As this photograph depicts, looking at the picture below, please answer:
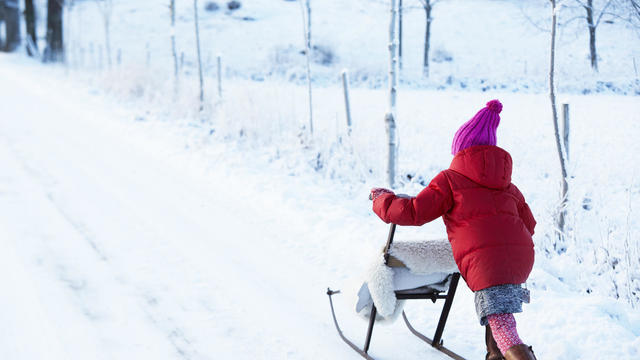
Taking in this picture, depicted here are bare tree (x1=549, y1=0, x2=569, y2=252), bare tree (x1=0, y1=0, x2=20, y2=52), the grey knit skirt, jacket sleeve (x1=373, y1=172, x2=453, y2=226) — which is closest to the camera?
the grey knit skirt

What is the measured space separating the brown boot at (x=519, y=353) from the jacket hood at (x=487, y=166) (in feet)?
2.12

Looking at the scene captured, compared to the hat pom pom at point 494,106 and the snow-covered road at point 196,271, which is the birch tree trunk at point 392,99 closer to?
the snow-covered road at point 196,271

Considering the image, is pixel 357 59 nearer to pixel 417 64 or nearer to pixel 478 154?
pixel 417 64

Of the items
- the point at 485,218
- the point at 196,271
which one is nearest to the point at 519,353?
the point at 485,218

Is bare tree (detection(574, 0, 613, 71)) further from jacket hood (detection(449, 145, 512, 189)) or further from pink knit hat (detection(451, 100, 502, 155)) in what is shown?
jacket hood (detection(449, 145, 512, 189))

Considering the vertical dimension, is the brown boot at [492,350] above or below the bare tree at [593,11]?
below

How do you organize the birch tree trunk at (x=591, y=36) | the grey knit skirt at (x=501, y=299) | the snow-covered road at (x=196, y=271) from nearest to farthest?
the grey knit skirt at (x=501, y=299) → the snow-covered road at (x=196, y=271) → the birch tree trunk at (x=591, y=36)

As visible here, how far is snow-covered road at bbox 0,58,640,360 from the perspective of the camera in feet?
9.62

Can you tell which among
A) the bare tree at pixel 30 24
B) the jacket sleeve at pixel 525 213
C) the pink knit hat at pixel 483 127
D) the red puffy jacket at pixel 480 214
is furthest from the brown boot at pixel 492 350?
the bare tree at pixel 30 24

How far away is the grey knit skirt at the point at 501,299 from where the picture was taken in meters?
2.13

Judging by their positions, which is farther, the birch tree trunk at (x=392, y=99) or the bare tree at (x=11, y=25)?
the bare tree at (x=11, y=25)

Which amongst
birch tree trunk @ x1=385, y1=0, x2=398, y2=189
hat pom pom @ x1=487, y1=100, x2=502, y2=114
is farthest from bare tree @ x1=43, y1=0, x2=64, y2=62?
hat pom pom @ x1=487, y1=100, x2=502, y2=114

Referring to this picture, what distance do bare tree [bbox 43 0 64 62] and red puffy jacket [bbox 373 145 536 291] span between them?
2508 centimetres

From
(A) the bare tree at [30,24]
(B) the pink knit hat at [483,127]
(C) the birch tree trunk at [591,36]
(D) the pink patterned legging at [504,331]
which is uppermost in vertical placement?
(A) the bare tree at [30,24]
